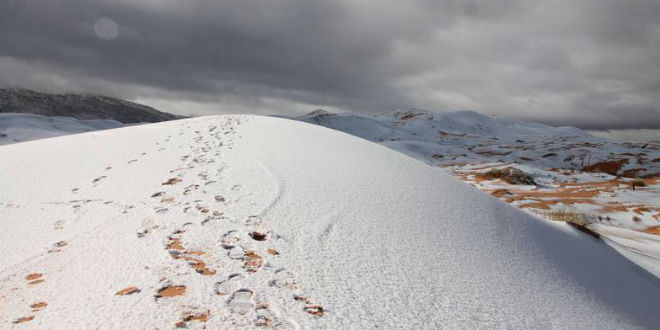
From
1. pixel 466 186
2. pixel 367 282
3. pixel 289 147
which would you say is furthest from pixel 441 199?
pixel 289 147

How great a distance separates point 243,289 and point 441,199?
252 centimetres

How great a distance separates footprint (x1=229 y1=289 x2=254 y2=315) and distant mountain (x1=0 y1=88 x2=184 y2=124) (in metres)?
138

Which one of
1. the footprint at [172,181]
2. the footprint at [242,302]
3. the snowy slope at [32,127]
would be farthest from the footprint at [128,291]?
the snowy slope at [32,127]

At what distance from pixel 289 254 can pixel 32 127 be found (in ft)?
142

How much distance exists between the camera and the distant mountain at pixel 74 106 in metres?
115

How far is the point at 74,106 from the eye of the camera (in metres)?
135

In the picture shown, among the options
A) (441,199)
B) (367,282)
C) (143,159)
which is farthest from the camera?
(143,159)

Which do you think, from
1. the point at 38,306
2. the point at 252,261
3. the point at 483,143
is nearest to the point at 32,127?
the point at 38,306

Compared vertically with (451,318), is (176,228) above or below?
above

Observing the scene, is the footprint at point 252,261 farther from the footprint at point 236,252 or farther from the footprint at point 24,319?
the footprint at point 24,319

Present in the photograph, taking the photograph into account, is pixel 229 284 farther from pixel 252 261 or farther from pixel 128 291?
pixel 128 291

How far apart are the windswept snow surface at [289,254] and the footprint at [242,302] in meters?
0.01

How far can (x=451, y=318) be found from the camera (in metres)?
1.87

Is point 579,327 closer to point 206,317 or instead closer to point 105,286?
point 206,317
